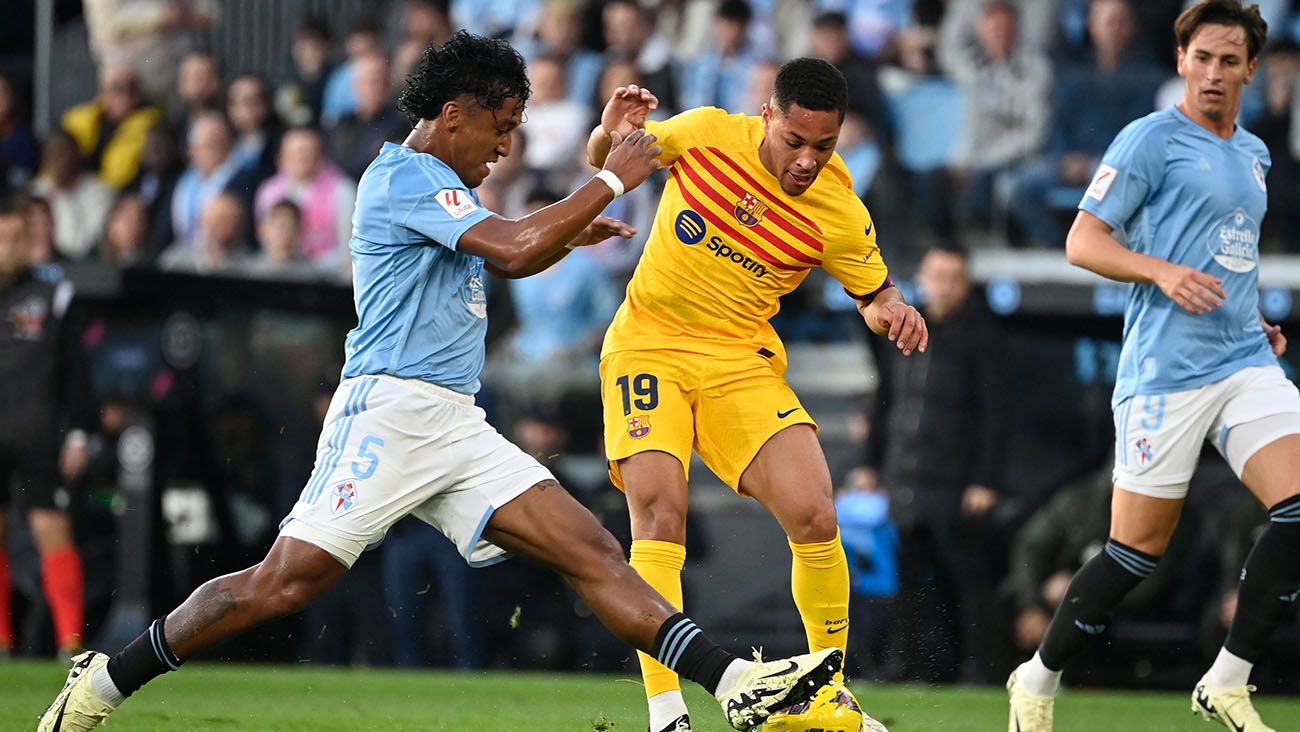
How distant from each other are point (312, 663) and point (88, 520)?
194 centimetres

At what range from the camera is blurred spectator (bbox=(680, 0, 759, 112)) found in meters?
12.8

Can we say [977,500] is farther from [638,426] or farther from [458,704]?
[638,426]

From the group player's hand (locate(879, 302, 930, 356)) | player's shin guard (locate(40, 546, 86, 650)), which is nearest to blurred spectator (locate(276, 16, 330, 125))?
player's shin guard (locate(40, 546, 86, 650))

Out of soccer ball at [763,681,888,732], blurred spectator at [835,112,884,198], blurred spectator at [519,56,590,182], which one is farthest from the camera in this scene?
blurred spectator at [519,56,590,182]

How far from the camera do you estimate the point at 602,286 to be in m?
12.2

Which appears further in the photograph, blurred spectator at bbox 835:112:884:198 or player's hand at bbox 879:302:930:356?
blurred spectator at bbox 835:112:884:198

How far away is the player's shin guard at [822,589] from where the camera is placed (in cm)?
652

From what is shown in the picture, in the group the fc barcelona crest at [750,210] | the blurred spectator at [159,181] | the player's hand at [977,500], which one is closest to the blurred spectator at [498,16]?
the blurred spectator at [159,181]

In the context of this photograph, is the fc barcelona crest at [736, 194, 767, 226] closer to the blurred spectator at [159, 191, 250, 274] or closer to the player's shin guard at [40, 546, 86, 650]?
the player's shin guard at [40, 546, 86, 650]

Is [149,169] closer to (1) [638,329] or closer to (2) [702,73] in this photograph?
(2) [702,73]

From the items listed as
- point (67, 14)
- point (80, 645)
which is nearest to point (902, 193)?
point (80, 645)

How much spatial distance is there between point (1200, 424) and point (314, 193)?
8150 mm

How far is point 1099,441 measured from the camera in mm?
11633

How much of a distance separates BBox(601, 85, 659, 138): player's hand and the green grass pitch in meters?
2.31
